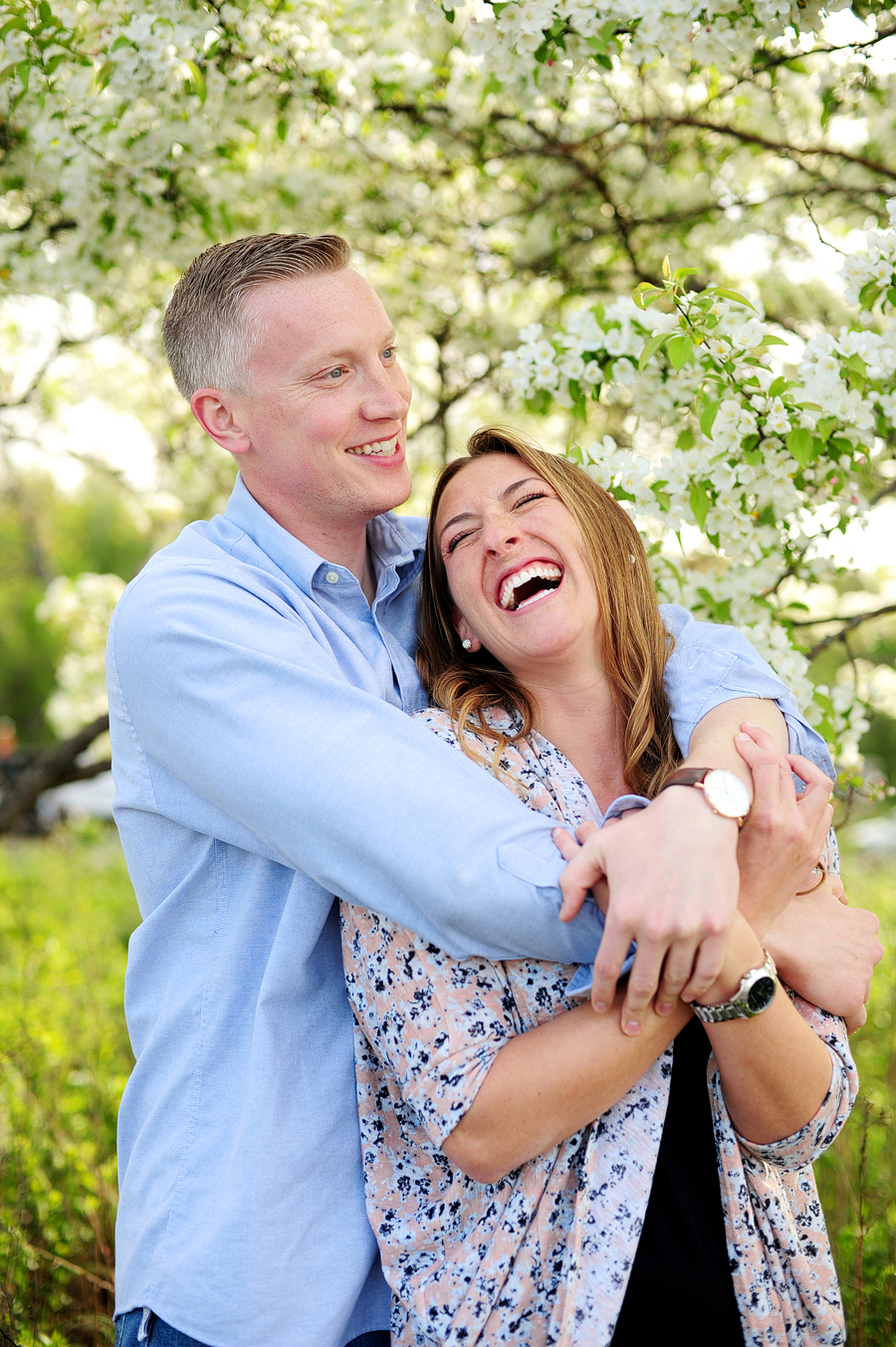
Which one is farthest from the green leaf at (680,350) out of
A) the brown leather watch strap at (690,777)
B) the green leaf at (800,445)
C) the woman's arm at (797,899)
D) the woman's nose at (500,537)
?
the brown leather watch strap at (690,777)

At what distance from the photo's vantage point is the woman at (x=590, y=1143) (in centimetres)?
162

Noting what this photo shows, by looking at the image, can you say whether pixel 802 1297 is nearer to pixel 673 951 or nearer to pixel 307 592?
pixel 673 951

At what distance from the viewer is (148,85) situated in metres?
3.02

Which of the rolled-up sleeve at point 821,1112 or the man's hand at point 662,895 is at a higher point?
the man's hand at point 662,895

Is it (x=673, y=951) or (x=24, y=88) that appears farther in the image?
(x=24, y=88)

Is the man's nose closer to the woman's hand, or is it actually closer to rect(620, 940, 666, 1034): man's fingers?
the woman's hand

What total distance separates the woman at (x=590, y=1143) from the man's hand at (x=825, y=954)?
56mm

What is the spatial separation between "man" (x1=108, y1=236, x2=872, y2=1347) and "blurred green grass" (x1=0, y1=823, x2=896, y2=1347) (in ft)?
3.56

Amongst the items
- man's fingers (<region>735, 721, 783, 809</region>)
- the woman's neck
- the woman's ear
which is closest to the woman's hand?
man's fingers (<region>735, 721, 783, 809</region>)

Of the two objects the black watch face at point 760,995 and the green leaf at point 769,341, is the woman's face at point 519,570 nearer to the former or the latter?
the green leaf at point 769,341

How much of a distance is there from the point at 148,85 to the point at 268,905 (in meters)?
2.48

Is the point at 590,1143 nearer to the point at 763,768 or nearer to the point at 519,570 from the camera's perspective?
the point at 763,768

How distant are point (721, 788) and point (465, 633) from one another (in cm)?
93

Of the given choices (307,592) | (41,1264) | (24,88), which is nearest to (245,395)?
(307,592)
